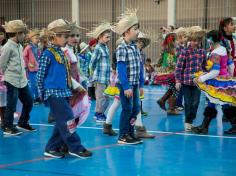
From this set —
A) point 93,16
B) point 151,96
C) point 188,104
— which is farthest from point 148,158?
point 93,16

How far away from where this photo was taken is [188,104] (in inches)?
307

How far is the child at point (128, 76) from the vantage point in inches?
256

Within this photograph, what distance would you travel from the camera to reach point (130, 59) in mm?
6586

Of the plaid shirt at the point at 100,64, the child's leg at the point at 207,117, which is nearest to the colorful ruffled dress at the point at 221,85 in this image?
the child's leg at the point at 207,117

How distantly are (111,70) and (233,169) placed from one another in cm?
387

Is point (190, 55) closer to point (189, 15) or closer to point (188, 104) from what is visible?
point (188, 104)

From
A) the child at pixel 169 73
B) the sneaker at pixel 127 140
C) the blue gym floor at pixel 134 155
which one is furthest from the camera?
the child at pixel 169 73

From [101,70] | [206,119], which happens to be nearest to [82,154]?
[206,119]

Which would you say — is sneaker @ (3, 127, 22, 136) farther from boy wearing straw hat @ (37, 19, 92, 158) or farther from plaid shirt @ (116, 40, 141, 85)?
plaid shirt @ (116, 40, 141, 85)

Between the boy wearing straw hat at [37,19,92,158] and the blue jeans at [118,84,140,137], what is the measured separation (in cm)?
92

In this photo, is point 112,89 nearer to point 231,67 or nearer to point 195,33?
point 195,33

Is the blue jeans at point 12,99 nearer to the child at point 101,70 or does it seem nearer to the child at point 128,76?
the child at point 101,70

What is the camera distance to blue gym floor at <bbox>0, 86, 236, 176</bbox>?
5.39m

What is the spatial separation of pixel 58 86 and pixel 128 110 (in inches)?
49.4
